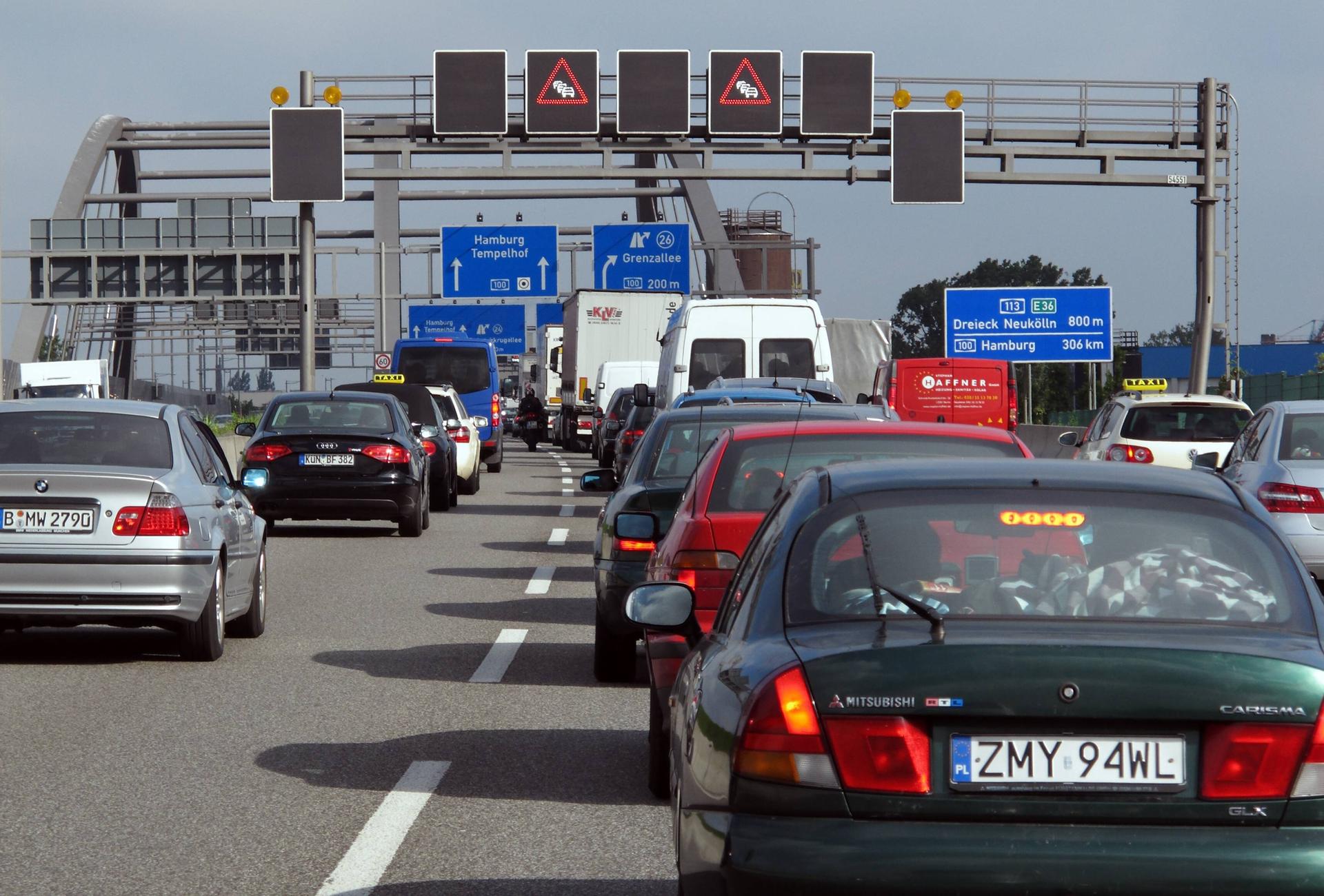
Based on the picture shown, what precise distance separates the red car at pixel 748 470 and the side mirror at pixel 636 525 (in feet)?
0.57

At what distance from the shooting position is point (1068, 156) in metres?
33.3

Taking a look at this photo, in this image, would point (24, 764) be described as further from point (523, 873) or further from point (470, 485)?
point (470, 485)

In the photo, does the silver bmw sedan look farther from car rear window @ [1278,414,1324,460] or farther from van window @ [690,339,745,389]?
van window @ [690,339,745,389]

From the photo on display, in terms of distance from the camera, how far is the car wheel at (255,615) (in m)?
12.5

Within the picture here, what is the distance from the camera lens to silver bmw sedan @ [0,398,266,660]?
1089 cm

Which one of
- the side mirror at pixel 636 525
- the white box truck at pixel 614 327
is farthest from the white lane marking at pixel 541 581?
the white box truck at pixel 614 327

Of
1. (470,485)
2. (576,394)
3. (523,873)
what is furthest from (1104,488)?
(576,394)

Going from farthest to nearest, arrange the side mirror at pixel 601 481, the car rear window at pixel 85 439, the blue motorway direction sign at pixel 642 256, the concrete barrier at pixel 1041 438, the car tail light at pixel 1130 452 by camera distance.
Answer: the blue motorway direction sign at pixel 642 256, the concrete barrier at pixel 1041 438, the car tail light at pixel 1130 452, the side mirror at pixel 601 481, the car rear window at pixel 85 439

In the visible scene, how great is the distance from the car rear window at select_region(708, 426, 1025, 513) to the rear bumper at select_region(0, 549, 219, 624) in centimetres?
382

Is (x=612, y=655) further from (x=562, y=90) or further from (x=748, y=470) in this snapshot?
(x=562, y=90)

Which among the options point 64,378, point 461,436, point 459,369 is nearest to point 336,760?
point 461,436

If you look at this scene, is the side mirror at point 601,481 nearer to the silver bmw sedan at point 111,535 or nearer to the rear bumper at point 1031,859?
the silver bmw sedan at point 111,535

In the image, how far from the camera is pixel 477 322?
7856cm

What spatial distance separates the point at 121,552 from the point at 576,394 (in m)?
38.0
